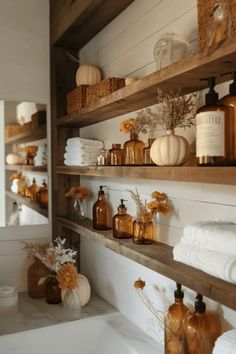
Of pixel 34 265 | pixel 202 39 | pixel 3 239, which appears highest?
pixel 202 39

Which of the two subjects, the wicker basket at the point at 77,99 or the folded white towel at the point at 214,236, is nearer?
the folded white towel at the point at 214,236

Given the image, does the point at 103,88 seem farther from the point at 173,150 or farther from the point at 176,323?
the point at 176,323

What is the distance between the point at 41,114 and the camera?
2.19 m

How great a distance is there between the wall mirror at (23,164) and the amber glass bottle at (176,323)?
3.90ft

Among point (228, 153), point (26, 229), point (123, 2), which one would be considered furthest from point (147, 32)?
point (26, 229)

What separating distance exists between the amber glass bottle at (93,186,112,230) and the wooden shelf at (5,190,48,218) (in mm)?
518

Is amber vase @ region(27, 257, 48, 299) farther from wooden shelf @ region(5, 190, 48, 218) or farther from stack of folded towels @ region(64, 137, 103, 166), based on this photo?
stack of folded towels @ region(64, 137, 103, 166)

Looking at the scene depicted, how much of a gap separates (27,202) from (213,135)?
59.1 inches

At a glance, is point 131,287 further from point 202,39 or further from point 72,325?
point 202,39

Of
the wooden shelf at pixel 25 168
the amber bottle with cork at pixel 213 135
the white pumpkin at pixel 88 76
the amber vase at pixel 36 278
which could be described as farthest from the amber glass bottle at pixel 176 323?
the wooden shelf at pixel 25 168

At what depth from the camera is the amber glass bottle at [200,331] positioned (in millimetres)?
1080

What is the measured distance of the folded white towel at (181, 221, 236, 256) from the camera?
90cm

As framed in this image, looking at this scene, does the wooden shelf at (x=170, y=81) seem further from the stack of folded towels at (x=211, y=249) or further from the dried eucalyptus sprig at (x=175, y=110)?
the stack of folded towels at (x=211, y=249)

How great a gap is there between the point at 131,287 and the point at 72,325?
0.33m
